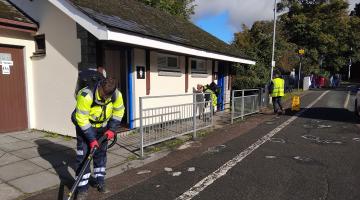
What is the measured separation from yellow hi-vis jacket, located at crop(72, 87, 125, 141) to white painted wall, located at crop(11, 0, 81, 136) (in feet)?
12.0

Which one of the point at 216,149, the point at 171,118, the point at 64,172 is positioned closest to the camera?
the point at 64,172

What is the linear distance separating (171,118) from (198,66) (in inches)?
209

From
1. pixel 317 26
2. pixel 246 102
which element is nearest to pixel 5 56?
pixel 246 102

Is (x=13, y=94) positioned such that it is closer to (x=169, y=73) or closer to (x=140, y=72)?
(x=140, y=72)

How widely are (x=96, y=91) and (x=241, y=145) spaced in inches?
173

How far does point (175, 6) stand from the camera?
79.5ft

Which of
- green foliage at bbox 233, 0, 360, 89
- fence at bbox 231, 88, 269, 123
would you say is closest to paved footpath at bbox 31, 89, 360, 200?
fence at bbox 231, 88, 269, 123

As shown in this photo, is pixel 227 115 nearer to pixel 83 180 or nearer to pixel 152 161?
pixel 152 161

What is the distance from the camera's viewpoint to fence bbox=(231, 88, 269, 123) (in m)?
10.3

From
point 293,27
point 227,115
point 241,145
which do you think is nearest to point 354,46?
point 293,27

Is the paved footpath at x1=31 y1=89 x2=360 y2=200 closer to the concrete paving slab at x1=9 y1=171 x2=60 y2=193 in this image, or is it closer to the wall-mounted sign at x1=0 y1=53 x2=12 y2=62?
the concrete paving slab at x1=9 y1=171 x2=60 y2=193

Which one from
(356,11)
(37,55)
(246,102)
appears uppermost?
(356,11)

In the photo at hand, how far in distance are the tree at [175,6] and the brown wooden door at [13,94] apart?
14245mm

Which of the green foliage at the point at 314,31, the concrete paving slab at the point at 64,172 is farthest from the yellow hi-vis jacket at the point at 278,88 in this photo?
the green foliage at the point at 314,31
